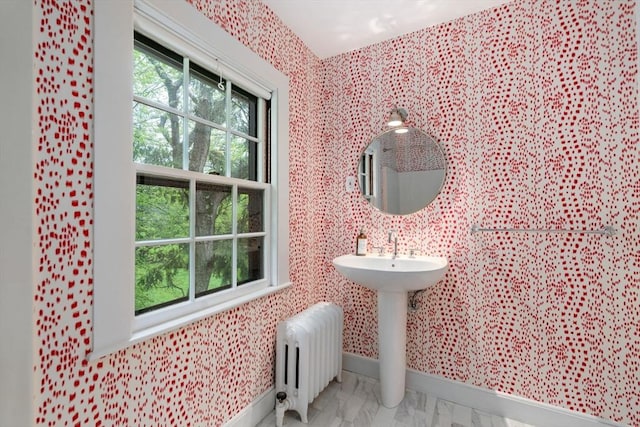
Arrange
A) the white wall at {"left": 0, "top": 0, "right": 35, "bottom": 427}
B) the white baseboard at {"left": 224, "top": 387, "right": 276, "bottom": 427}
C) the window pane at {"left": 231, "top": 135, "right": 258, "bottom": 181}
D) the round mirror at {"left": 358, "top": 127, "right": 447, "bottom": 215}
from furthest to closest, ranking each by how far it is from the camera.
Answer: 1. the round mirror at {"left": 358, "top": 127, "right": 447, "bottom": 215}
2. the window pane at {"left": 231, "top": 135, "right": 258, "bottom": 181}
3. the white baseboard at {"left": 224, "top": 387, "right": 276, "bottom": 427}
4. the white wall at {"left": 0, "top": 0, "right": 35, "bottom": 427}

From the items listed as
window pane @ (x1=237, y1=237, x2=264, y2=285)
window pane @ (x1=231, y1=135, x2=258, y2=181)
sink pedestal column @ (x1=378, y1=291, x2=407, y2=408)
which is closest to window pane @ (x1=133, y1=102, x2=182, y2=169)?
window pane @ (x1=231, y1=135, x2=258, y2=181)

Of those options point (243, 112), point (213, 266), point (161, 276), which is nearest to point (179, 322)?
point (161, 276)

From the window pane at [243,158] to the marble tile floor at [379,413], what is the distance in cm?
148

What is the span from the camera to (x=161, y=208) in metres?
1.36

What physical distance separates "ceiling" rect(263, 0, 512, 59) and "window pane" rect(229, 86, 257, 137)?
59cm

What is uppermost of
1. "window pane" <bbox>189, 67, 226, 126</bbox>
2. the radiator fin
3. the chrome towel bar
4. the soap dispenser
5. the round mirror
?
"window pane" <bbox>189, 67, 226, 126</bbox>

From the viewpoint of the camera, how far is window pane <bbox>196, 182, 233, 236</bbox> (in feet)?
5.01

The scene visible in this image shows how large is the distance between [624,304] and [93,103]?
104 inches

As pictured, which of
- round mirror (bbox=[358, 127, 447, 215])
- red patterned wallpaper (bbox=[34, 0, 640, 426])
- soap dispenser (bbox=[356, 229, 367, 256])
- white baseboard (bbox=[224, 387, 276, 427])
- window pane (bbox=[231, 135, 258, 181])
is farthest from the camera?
soap dispenser (bbox=[356, 229, 367, 256])

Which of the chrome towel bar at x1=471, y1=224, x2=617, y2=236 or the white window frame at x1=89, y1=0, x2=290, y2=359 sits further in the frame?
the chrome towel bar at x1=471, y1=224, x2=617, y2=236

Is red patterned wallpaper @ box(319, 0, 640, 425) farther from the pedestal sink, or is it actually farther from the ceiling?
the pedestal sink

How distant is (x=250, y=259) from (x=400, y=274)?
90cm

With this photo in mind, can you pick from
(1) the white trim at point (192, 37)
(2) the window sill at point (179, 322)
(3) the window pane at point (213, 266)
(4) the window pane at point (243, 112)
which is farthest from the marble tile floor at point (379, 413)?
(1) the white trim at point (192, 37)

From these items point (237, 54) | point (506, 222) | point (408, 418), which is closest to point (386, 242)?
point (506, 222)
